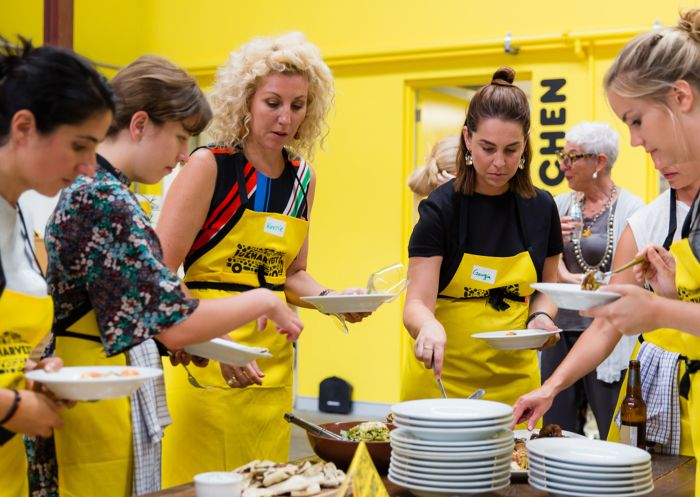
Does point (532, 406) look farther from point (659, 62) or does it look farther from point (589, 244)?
point (589, 244)

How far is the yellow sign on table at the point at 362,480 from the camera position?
1421 millimetres

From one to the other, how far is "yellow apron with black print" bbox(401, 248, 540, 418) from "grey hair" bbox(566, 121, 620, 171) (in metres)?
1.82

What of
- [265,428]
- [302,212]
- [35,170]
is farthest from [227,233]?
[35,170]

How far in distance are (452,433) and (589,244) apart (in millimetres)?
2743

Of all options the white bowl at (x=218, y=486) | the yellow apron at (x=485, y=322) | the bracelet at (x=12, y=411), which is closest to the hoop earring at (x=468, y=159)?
the yellow apron at (x=485, y=322)

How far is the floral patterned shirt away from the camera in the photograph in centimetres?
178

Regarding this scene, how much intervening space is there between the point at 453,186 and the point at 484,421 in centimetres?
122

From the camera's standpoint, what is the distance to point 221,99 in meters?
2.60

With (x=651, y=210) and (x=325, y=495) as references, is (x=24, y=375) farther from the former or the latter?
(x=651, y=210)

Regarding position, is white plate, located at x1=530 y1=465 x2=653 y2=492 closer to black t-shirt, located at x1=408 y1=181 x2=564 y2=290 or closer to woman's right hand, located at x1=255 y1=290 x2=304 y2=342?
woman's right hand, located at x1=255 y1=290 x2=304 y2=342

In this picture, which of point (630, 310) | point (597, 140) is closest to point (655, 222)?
point (630, 310)

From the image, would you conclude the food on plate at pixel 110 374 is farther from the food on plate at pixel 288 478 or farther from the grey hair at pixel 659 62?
the grey hair at pixel 659 62

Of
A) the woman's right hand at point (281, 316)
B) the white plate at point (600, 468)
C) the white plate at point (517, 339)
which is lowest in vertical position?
the white plate at point (600, 468)

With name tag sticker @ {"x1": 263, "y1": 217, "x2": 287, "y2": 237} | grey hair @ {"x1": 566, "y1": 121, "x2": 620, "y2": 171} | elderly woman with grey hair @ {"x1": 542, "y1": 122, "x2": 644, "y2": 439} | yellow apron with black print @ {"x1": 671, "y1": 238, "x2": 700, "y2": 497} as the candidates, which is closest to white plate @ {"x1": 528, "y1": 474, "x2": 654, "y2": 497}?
yellow apron with black print @ {"x1": 671, "y1": 238, "x2": 700, "y2": 497}
